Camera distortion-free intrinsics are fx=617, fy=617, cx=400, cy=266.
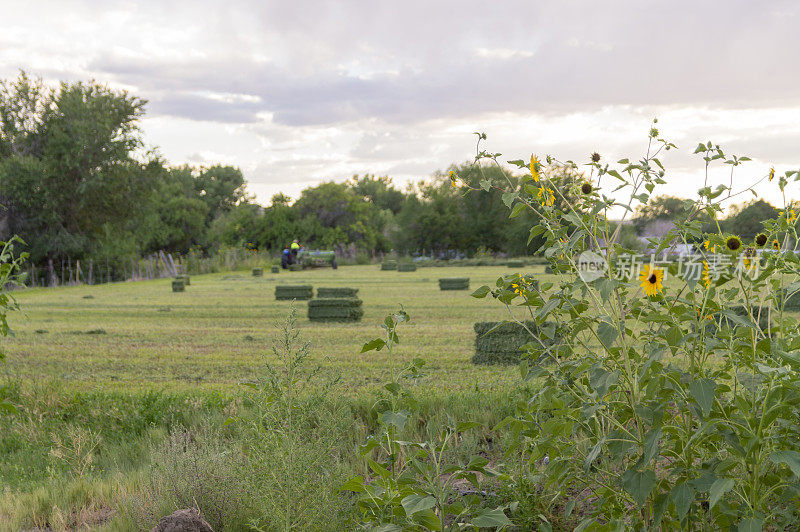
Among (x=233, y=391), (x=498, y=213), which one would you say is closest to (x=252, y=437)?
(x=233, y=391)

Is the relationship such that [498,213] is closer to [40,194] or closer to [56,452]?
[40,194]

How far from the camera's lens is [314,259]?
3109 centimetres

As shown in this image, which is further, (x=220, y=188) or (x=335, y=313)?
(x=220, y=188)

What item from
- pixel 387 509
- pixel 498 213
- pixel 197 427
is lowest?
pixel 197 427

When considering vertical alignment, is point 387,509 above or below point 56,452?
above

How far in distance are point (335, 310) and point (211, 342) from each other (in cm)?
272

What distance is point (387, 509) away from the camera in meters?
2.17

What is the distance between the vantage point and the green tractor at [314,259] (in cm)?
3066

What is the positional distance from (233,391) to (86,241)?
23528mm

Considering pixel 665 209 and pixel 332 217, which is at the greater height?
pixel 332 217

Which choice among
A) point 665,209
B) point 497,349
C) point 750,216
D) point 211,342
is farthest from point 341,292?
point 665,209

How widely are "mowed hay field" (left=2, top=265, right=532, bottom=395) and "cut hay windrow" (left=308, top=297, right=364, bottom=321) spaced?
0.91 ft

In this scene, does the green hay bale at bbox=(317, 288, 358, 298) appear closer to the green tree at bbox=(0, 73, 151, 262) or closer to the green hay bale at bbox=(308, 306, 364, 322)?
the green hay bale at bbox=(308, 306, 364, 322)

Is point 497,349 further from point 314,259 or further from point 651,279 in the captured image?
point 314,259
